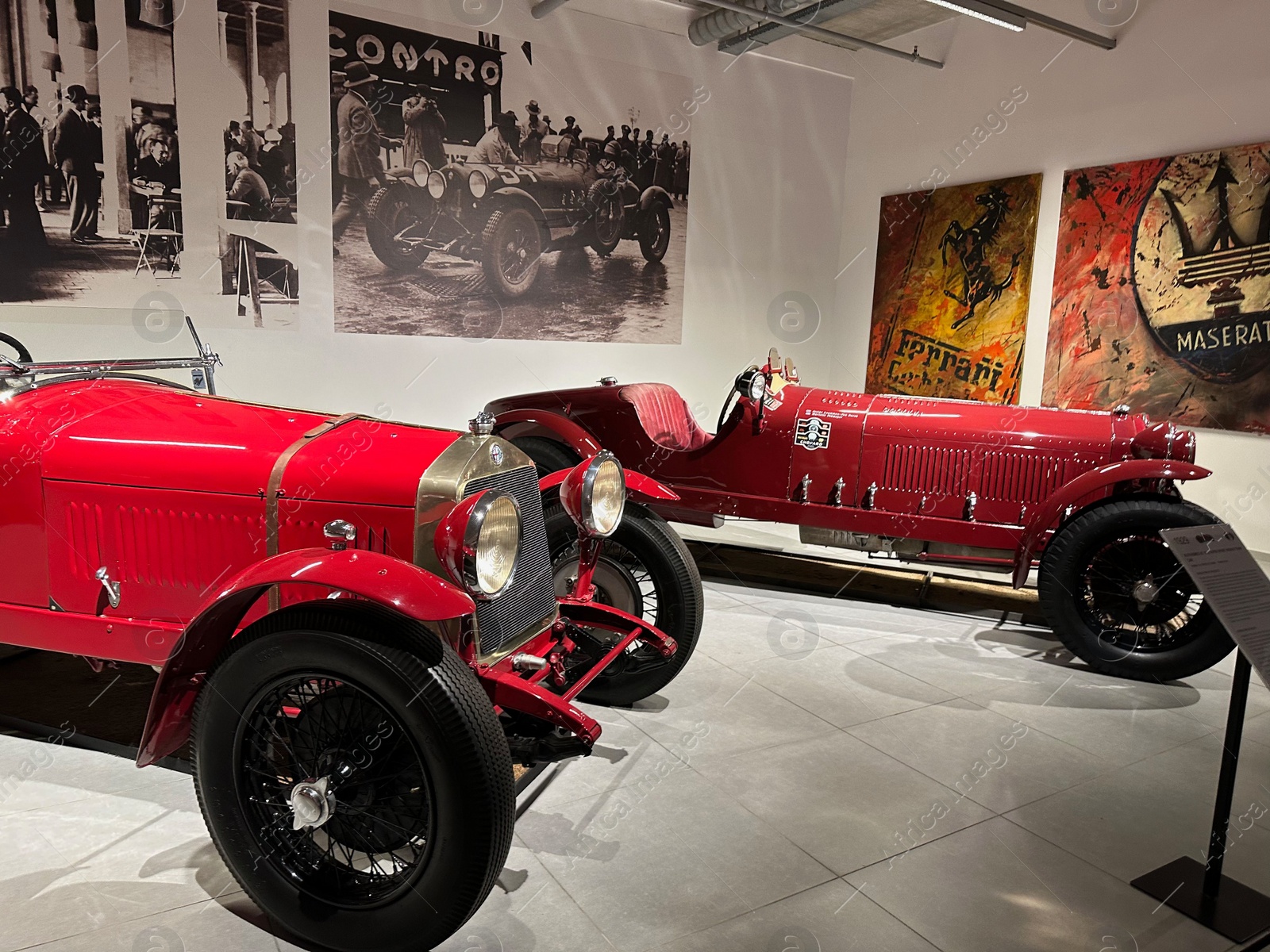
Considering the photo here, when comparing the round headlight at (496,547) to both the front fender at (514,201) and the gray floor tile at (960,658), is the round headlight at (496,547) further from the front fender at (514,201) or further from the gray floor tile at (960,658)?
the front fender at (514,201)

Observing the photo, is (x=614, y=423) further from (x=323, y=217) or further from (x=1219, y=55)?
(x=1219, y=55)

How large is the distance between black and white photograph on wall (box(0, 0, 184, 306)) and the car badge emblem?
4.04m

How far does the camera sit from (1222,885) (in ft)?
7.57

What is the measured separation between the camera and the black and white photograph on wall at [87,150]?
16.3 ft

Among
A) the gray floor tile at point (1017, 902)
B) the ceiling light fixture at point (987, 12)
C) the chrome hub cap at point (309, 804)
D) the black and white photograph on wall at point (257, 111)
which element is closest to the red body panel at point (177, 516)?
the chrome hub cap at point (309, 804)

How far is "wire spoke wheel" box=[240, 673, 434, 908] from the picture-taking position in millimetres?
1924

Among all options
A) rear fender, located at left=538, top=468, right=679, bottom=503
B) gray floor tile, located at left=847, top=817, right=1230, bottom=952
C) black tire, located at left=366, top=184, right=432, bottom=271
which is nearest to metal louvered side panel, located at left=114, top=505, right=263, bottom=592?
rear fender, located at left=538, top=468, right=679, bottom=503

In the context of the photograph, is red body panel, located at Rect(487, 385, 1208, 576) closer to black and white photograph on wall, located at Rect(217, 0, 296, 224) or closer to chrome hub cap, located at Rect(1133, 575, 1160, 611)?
chrome hub cap, located at Rect(1133, 575, 1160, 611)

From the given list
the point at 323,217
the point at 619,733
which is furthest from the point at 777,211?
the point at 619,733

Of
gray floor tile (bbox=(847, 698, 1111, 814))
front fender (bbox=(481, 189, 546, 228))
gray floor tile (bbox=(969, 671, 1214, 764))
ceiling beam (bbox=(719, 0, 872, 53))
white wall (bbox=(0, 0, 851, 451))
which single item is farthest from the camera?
ceiling beam (bbox=(719, 0, 872, 53))

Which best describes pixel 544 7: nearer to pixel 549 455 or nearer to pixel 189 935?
pixel 549 455

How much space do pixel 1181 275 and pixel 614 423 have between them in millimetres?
4251

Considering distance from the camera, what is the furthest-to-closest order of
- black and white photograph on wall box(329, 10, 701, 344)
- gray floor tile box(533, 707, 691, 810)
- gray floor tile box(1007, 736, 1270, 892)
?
1. black and white photograph on wall box(329, 10, 701, 344)
2. gray floor tile box(533, 707, 691, 810)
3. gray floor tile box(1007, 736, 1270, 892)

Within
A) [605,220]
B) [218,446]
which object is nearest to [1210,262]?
[605,220]
